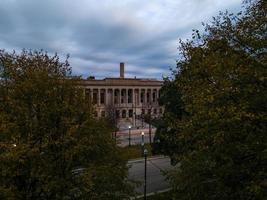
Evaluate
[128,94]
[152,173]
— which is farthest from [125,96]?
[152,173]

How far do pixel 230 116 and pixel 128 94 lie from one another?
115m

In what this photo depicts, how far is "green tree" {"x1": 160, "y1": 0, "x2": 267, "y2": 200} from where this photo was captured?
12.4 m

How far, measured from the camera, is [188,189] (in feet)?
46.9

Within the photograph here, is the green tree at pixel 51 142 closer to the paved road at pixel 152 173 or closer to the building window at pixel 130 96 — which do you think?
the paved road at pixel 152 173

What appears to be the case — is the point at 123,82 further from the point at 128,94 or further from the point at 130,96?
the point at 130,96

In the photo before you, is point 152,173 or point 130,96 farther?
point 130,96

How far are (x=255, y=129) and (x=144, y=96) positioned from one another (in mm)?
119060

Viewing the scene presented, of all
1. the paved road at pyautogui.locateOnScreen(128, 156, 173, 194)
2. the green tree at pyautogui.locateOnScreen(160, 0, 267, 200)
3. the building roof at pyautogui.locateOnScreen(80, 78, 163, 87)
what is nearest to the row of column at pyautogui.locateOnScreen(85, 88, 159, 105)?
the building roof at pyautogui.locateOnScreen(80, 78, 163, 87)

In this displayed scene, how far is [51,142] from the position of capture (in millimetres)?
15547

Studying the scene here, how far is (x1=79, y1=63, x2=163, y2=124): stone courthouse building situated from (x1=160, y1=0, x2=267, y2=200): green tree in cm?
9776

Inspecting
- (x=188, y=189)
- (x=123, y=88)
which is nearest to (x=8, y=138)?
(x=188, y=189)

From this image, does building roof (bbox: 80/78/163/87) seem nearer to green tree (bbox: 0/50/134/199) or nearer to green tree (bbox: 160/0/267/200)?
green tree (bbox: 0/50/134/199)

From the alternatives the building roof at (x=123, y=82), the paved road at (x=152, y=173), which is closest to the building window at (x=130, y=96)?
the building roof at (x=123, y=82)

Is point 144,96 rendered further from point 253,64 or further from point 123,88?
point 253,64
